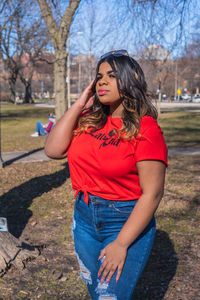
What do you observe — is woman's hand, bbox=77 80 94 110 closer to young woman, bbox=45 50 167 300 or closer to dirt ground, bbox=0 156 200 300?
young woman, bbox=45 50 167 300

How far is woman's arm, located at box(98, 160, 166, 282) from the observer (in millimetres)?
1688

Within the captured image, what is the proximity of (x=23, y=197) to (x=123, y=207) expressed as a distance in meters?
4.96

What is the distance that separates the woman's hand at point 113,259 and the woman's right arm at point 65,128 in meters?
0.61

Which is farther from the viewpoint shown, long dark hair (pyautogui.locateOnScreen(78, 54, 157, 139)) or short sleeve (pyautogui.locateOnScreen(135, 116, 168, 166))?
long dark hair (pyautogui.locateOnScreen(78, 54, 157, 139))

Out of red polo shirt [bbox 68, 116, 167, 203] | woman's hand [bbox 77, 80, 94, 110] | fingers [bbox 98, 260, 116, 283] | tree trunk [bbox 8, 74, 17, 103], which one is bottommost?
fingers [bbox 98, 260, 116, 283]

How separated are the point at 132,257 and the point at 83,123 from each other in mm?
752

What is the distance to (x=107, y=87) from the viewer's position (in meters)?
1.87

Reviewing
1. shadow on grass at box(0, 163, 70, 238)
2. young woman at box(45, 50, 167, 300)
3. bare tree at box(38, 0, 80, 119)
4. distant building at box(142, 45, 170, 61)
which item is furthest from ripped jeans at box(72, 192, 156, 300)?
distant building at box(142, 45, 170, 61)

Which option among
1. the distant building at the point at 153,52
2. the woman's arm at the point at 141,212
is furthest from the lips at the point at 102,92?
the distant building at the point at 153,52

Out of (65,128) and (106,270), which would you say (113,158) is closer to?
(65,128)

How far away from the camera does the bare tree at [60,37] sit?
9.11m

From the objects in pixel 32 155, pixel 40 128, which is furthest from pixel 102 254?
pixel 40 128

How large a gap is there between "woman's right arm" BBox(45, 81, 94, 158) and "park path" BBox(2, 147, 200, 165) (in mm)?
7565

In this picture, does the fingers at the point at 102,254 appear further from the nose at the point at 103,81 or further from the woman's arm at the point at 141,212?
the nose at the point at 103,81
